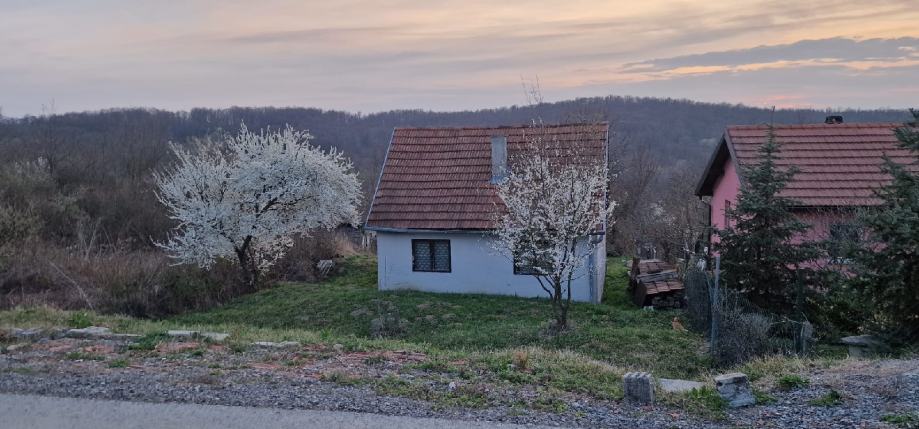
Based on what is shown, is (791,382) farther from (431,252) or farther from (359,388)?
(431,252)

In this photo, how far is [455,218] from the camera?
1947cm

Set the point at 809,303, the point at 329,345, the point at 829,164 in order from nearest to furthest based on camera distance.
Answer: the point at 329,345, the point at 809,303, the point at 829,164

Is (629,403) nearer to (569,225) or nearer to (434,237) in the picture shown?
(569,225)

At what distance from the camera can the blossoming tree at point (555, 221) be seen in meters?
15.0

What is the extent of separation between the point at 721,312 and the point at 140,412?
9520 mm

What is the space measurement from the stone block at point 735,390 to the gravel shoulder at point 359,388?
0.15 meters

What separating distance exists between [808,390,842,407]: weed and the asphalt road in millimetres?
3333

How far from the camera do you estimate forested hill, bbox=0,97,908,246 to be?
3153 cm

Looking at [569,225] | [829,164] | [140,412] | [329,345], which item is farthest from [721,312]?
[140,412]

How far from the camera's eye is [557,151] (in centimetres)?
1936

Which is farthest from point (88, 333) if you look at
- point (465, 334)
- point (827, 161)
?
point (827, 161)

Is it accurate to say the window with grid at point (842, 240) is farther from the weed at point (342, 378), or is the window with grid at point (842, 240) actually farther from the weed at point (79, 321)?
the weed at point (79, 321)

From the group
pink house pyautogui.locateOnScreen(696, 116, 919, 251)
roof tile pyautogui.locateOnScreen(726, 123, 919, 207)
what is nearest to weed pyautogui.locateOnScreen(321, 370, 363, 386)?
pink house pyautogui.locateOnScreen(696, 116, 919, 251)

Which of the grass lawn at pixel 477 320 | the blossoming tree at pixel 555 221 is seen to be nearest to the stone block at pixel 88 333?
the grass lawn at pixel 477 320
